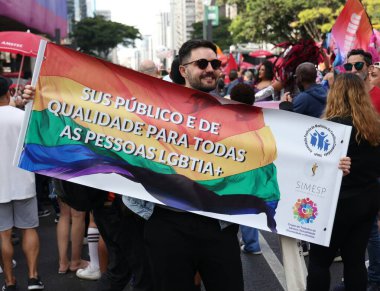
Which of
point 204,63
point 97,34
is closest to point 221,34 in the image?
point 97,34

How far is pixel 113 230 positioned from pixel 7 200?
3.55ft

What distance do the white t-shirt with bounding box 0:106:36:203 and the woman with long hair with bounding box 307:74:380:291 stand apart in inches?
94.9

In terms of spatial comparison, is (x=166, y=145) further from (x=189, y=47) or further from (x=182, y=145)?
(x=189, y=47)

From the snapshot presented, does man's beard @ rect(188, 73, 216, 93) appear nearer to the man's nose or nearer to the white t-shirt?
the man's nose

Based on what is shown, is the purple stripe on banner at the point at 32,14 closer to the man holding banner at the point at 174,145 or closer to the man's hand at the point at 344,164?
the man holding banner at the point at 174,145

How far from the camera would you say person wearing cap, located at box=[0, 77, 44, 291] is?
438cm

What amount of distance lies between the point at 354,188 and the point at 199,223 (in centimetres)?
118

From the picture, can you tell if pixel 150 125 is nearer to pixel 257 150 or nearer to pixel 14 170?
pixel 257 150

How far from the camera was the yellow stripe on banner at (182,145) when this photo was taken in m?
2.82

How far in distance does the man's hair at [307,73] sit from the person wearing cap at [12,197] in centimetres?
267

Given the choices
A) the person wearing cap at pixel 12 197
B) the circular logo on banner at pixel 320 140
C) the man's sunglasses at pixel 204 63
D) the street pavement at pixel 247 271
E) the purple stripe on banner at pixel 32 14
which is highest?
the purple stripe on banner at pixel 32 14

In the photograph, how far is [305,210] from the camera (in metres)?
2.90

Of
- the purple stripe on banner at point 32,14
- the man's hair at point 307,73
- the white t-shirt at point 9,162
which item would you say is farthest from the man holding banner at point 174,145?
the purple stripe on banner at point 32,14

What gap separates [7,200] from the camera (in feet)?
14.4
